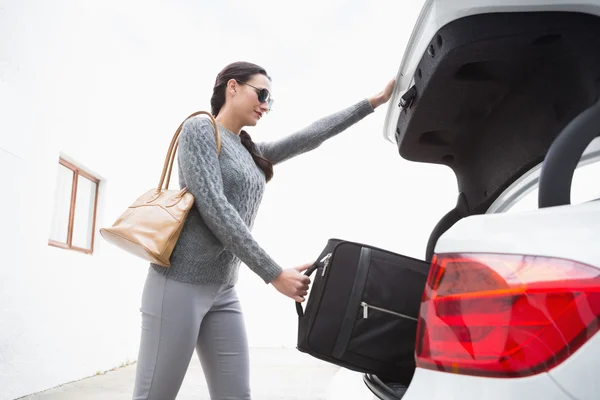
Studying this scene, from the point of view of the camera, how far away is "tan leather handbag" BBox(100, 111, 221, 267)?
1.44 metres

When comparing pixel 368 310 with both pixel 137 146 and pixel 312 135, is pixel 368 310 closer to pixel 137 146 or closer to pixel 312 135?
pixel 312 135

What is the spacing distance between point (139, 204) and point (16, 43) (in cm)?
355

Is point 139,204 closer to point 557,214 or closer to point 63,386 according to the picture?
point 557,214

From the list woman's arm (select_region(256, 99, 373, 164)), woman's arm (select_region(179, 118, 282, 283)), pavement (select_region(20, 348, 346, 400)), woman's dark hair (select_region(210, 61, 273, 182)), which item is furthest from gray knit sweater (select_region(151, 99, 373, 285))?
pavement (select_region(20, 348, 346, 400))

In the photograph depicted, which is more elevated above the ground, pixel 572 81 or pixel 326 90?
pixel 326 90

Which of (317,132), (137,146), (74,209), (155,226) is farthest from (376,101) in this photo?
(137,146)

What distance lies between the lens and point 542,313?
0.54m

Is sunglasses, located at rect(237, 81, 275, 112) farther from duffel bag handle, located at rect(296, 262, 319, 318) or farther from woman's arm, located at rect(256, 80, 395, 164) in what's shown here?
duffel bag handle, located at rect(296, 262, 319, 318)

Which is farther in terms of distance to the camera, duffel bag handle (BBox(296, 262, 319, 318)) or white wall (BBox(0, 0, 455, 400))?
white wall (BBox(0, 0, 455, 400))

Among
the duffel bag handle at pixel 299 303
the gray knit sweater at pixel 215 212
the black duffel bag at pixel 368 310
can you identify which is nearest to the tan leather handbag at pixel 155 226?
the gray knit sweater at pixel 215 212

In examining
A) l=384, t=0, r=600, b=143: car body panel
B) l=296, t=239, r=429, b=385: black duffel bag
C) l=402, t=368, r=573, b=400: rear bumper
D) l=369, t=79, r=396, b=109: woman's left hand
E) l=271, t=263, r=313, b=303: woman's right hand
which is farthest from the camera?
l=369, t=79, r=396, b=109: woman's left hand

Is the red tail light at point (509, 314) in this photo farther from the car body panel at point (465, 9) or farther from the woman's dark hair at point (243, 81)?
the woman's dark hair at point (243, 81)

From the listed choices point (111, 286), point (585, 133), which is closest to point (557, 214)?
point (585, 133)

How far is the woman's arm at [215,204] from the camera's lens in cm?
145
